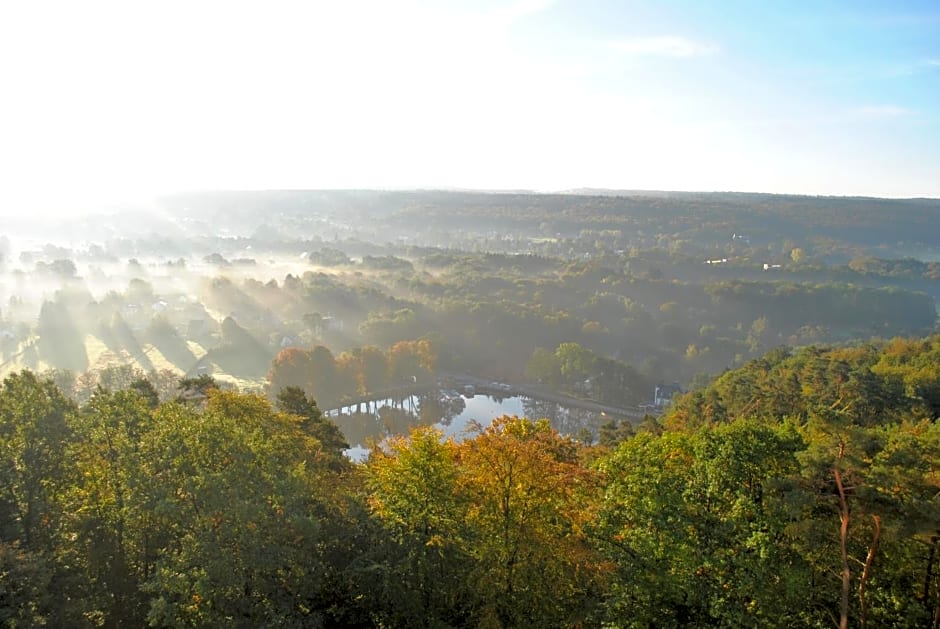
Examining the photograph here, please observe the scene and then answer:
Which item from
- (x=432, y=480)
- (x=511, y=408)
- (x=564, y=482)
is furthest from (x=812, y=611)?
Answer: (x=511, y=408)

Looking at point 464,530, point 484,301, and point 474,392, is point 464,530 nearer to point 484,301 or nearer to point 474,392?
point 474,392

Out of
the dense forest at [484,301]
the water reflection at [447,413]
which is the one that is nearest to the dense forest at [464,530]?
the water reflection at [447,413]

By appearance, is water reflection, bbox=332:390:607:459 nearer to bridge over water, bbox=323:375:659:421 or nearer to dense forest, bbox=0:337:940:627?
bridge over water, bbox=323:375:659:421

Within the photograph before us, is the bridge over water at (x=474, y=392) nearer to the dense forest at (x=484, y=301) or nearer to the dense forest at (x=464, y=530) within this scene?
the dense forest at (x=484, y=301)

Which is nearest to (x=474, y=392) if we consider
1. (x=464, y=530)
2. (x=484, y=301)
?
(x=484, y=301)

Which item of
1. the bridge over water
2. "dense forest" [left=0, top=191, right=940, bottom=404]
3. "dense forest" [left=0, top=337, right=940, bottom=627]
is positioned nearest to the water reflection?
the bridge over water
